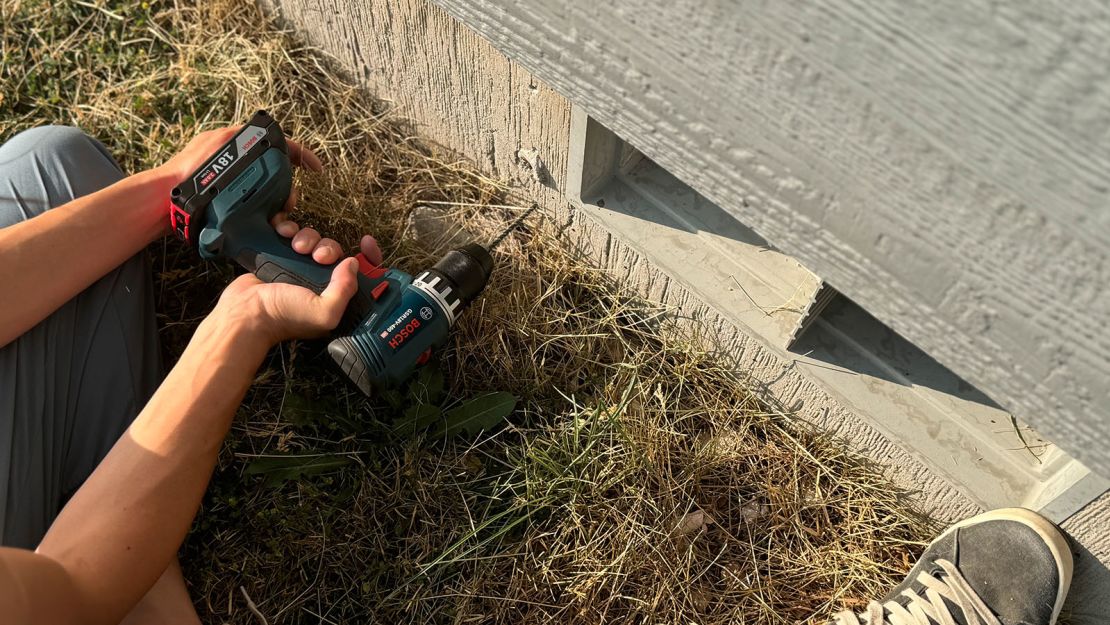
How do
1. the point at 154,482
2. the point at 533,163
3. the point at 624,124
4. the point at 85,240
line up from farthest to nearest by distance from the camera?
the point at 533,163 → the point at 85,240 → the point at 154,482 → the point at 624,124

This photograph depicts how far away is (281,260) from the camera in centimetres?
161

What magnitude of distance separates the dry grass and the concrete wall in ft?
0.37

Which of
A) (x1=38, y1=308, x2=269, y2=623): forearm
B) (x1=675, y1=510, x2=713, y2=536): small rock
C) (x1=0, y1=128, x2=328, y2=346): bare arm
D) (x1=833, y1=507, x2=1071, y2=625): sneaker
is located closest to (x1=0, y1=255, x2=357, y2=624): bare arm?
(x1=38, y1=308, x2=269, y2=623): forearm

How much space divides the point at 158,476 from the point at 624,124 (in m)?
1.04

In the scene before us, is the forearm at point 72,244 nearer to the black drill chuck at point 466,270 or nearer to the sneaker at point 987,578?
the black drill chuck at point 466,270

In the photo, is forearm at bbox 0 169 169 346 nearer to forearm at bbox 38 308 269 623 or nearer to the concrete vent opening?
forearm at bbox 38 308 269 623

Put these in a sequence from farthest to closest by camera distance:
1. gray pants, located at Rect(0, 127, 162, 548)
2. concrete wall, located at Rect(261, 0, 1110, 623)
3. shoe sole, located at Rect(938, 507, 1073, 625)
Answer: shoe sole, located at Rect(938, 507, 1073, 625) → gray pants, located at Rect(0, 127, 162, 548) → concrete wall, located at Rect(261, 0, 1110, 623)

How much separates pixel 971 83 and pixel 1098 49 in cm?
11

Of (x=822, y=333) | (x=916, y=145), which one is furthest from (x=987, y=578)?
(x=916, y=145)

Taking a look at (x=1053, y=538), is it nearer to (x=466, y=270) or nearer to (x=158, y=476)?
(x=466, y=270)

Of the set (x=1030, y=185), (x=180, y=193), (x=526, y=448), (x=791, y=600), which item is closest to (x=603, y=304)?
(x=526, y=448)

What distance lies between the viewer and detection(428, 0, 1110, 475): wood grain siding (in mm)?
748

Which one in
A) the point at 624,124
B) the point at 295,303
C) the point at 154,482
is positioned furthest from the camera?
the point at 295,303

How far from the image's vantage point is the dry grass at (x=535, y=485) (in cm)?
179
